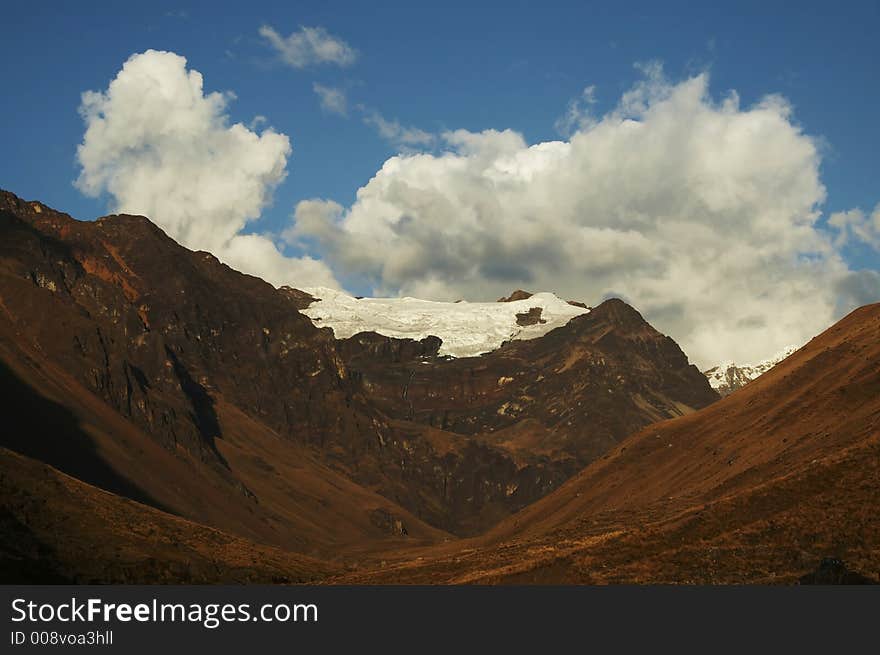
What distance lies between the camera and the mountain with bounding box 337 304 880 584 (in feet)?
165

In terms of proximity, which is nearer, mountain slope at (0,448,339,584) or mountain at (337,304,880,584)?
mountain at (337,304,880,584)

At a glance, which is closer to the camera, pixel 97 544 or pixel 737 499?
pixel 737 499

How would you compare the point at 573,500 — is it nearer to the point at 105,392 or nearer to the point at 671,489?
the point at 671,489

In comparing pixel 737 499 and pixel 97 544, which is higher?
pixel 97 544

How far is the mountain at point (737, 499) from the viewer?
Result: 50375 millimetres

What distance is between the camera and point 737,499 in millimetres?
58969

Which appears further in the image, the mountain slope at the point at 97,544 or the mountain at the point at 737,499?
the mountain slope at the point at 97,544

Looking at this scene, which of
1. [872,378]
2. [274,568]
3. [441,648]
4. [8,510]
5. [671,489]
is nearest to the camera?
[441,648]

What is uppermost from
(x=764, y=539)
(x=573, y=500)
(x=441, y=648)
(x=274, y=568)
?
(x=573, y=500)

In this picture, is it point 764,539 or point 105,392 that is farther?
point 105,392

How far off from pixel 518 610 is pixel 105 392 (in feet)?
555

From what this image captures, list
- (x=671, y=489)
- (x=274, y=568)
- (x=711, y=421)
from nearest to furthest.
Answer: (x=274, y=568) < (x=671, y=489) < (x=711, y=421)

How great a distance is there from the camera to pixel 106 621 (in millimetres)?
30141

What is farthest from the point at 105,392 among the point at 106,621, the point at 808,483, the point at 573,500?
the point at 106,621
